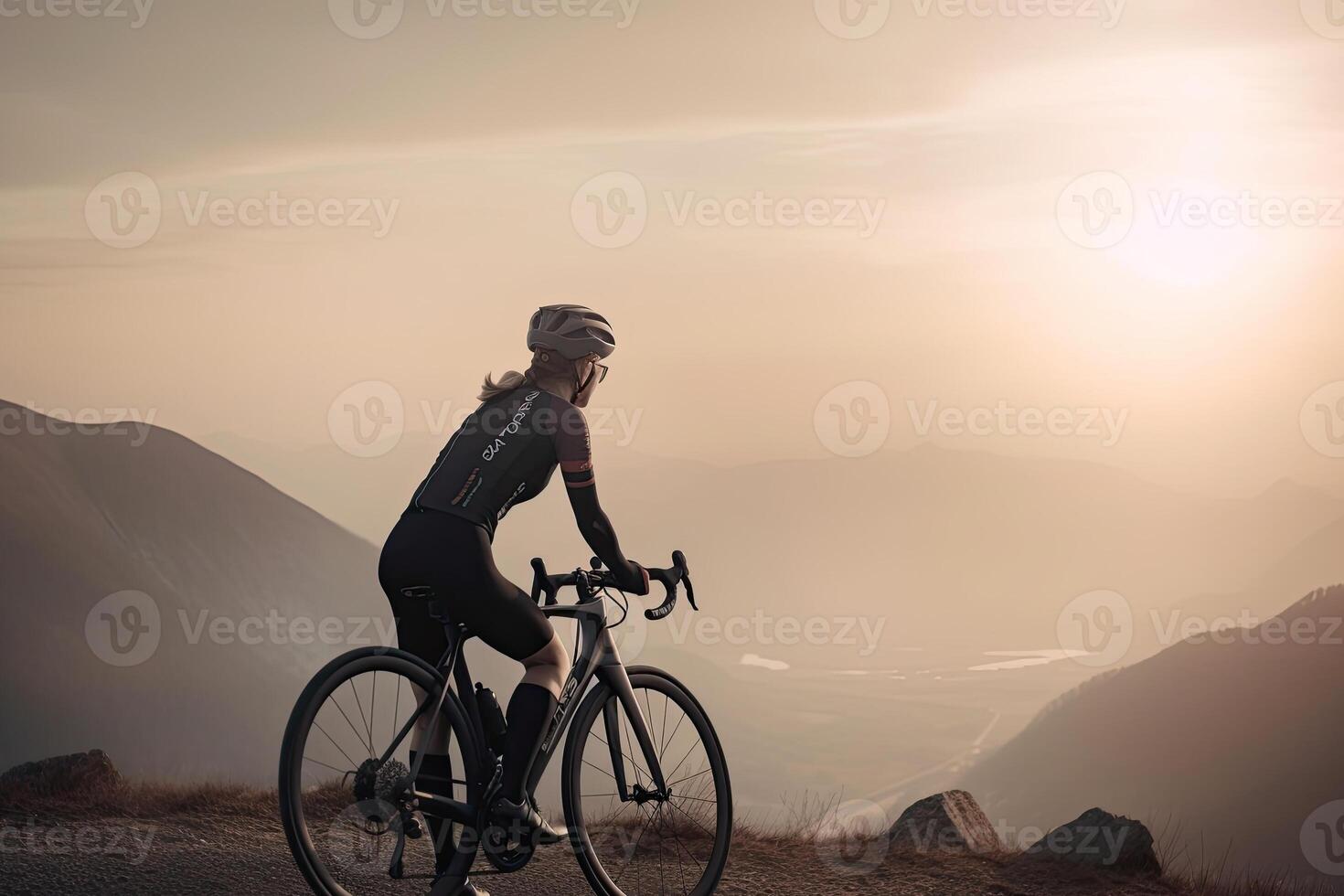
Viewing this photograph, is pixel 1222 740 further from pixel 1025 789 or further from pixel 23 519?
pixel 23 519

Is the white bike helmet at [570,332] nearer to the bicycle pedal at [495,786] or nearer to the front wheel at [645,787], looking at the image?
the front wheel at [645,787]

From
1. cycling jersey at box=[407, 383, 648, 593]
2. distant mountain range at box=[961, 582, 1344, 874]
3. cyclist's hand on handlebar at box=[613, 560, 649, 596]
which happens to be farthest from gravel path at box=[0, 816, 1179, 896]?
distant mountain range at box=[961, 582, 1344, 874]

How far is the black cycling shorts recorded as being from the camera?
4.61 metres

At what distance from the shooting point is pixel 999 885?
21.6 feet

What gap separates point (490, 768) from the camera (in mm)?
4812

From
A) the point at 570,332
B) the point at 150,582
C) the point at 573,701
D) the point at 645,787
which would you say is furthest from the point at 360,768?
the point at 150,582

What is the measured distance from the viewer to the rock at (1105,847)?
6859 millimetres

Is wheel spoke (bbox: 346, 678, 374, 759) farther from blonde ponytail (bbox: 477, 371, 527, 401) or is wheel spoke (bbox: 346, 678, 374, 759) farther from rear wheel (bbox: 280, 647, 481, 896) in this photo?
blonde ponytail (bbox: 477, 371, 527, 401)

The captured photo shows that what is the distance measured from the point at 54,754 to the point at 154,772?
64cm

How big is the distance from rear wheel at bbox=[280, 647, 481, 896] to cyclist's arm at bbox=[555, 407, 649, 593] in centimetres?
82

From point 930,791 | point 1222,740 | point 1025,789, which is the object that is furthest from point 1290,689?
point 930,791

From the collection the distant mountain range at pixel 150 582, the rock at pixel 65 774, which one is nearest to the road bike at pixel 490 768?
the rock at pixel 65 774

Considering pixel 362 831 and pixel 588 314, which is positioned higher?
pixel 588 314

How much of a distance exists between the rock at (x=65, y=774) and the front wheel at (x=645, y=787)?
3978 mm
